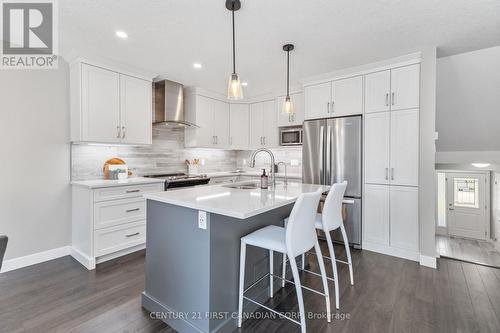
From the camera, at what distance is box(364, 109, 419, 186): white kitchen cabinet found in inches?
115

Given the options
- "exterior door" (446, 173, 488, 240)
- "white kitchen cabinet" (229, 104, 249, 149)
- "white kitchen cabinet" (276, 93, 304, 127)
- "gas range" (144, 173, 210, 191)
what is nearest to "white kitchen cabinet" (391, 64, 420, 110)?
"white kitchen cabinet" (276, 93, 304, 127)

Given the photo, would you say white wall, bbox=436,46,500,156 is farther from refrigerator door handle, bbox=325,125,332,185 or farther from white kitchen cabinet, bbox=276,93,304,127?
white kitchen cabinet, bbox=276,93,304,127

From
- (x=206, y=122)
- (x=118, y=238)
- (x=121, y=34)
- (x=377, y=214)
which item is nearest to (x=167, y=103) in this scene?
(x=206, y=122)

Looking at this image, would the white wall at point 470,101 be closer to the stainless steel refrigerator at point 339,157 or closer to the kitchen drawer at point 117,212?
the stainless steel refrigerator at point 339,157

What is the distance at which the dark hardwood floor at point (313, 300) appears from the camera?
1765 mm

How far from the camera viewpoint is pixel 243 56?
117 inches

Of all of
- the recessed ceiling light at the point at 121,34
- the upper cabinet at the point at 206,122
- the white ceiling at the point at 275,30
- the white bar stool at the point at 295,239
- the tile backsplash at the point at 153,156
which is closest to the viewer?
the white bar stool at the point at 295,239

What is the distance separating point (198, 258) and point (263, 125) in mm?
3534

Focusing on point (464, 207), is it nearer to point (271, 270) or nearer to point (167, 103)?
point (271, 270)

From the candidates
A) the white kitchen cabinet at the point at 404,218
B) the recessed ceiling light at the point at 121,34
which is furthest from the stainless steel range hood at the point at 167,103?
the white kitchen cabinet at the point at 404,218

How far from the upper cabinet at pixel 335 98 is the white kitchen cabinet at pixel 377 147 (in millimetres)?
251

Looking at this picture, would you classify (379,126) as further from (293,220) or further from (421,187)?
(293,220)

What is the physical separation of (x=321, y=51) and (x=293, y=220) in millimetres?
2245

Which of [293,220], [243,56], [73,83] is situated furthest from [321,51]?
[73,83]
